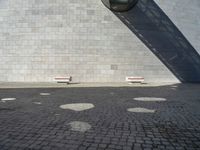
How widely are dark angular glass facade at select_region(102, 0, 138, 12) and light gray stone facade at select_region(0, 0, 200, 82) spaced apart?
15.5 inches

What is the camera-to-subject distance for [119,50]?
20.7 metres

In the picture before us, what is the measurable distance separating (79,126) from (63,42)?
546 inches

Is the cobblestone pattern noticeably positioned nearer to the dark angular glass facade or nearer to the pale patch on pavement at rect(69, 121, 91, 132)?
the dark angular glass facade

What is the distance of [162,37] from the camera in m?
21.2

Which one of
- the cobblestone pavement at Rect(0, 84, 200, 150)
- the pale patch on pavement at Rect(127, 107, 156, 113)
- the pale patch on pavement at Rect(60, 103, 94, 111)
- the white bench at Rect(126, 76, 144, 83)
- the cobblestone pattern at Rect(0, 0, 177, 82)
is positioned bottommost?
the cobblestone pavement at Rect(0, 84, 200, 150)

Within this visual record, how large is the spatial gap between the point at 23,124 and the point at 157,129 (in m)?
3.21

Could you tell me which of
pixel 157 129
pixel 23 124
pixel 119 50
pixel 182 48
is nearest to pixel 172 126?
pixel 157 129

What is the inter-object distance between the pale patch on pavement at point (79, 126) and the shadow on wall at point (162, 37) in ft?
47.0

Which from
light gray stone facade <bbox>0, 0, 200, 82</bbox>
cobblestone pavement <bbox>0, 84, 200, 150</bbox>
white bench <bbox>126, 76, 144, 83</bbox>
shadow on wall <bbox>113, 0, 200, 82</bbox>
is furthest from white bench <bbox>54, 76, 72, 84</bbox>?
cobblestone pavement <bbox>0, 84, 200, 150</bbox>

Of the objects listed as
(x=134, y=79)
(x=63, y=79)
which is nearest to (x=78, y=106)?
(x=63, y=79)

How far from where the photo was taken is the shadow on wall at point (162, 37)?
821 inches

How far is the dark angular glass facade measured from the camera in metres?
19.8

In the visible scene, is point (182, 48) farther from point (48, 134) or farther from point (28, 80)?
point (48, 134)

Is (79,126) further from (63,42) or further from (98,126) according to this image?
(63,42)
